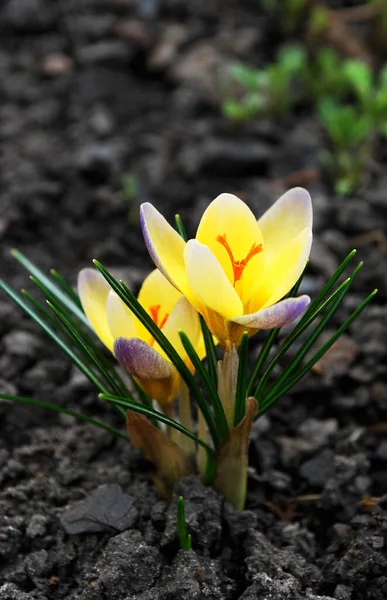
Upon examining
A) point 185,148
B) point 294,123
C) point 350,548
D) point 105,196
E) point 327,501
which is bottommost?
point 350,548

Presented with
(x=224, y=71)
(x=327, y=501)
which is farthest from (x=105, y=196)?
(x=327, y=501)

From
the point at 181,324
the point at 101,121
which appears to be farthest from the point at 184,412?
the point at 101,121

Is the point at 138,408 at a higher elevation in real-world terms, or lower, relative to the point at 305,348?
lower

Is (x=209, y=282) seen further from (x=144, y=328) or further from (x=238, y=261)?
(x=144, y=328)

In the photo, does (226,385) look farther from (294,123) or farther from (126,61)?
(126,61)

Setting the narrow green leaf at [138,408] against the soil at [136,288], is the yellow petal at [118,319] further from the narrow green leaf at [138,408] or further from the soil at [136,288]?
the soil at [136,288]

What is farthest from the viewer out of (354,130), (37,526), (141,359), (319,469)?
(354,130)
